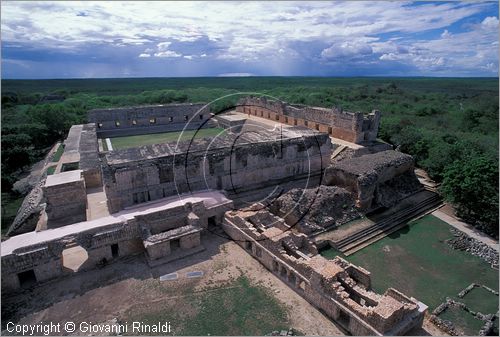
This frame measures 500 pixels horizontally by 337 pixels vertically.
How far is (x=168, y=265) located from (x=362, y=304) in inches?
320

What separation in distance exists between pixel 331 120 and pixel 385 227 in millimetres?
16447

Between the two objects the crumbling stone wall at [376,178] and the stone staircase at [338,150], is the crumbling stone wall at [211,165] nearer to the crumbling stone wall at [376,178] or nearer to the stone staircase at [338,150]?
the crumbling stone wall at [376,178]

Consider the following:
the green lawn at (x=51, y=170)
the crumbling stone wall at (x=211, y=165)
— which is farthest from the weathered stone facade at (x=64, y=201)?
the green lawn at (x=51, y=170)

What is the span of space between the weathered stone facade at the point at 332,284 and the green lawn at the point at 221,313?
136 centimetres

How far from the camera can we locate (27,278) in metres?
12.7

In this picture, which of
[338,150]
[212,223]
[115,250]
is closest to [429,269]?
[212,223]

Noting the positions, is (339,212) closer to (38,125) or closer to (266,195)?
(266,195)

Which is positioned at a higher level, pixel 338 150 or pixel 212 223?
pixel 338 150

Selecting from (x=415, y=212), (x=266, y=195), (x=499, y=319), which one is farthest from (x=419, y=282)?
(x=266, y=195)

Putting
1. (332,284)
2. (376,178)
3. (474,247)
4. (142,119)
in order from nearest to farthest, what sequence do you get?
(332,284)
(474,247)
(376,178)
(142,119)

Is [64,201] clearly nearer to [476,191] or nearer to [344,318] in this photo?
[344,318]

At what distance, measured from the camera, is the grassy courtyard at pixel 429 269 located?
12184 millimetres

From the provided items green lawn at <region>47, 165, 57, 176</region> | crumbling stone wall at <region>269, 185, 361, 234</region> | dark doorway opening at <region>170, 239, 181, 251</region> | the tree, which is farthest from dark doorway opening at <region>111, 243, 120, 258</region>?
the tree

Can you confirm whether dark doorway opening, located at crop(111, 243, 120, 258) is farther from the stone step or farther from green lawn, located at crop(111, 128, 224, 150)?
green lawn, located at crop(111, 128, 224, 150)
